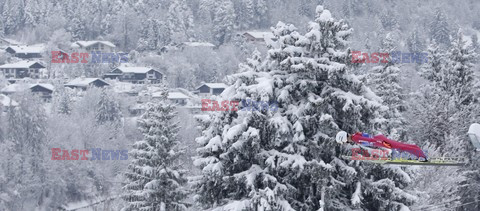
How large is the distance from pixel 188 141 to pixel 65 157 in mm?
12567

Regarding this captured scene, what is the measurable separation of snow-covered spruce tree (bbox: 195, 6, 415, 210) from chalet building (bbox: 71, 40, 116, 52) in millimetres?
118834

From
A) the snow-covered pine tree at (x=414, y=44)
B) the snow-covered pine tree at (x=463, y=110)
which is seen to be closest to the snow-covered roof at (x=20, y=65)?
the snow-covered pine tree at (x=414, y=44)

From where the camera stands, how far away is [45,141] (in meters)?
68.8

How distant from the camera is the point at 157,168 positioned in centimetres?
2606

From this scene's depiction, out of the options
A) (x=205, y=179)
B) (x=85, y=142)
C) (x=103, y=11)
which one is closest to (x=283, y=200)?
(x=205, y=179)

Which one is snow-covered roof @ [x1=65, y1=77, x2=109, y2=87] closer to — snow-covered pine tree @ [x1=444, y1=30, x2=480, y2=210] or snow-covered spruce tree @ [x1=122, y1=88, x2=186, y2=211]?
snow-covered pine tree @ [x1=444, y1=30, x2=480, y2=210]

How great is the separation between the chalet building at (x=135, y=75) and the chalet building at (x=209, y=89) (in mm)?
8224

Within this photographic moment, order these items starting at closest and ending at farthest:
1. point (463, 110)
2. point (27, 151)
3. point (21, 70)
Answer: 1. point (463, 110)
2. point (27, 151)
3. point (21, 70)

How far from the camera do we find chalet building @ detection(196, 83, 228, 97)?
111 m

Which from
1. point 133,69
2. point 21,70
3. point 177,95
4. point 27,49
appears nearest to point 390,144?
point 177,95

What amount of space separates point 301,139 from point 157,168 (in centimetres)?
991

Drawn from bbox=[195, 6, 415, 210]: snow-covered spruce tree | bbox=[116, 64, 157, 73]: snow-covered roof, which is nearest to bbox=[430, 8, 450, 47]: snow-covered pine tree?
bbox=[116, 64, 157, 73]: snow-covered roof

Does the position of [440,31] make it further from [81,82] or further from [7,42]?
[7,42]

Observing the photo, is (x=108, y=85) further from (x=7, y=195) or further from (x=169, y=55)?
(x=7, y=195)
